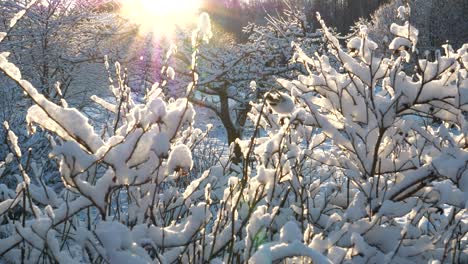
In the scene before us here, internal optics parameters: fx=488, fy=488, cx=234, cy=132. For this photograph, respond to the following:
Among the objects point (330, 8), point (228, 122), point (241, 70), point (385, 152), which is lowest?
point (385, 152)

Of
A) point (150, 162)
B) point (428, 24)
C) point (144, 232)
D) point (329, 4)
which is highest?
point (329, 4)

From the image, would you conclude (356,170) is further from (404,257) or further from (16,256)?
(16,256)

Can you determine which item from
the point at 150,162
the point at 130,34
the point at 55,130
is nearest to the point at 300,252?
the point at 150,162

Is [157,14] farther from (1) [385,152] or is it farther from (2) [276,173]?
(2) [276,173]

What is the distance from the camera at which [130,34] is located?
1092 cm

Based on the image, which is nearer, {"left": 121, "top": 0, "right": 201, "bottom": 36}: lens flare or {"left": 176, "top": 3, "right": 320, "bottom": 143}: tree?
{"left": 176, "top": 3, "right": 320, "bottom": 143}: tree

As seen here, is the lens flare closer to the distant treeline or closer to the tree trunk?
the tree trunk

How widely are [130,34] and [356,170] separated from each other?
9260 millimetres

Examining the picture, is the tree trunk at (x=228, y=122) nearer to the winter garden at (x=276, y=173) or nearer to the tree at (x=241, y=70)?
the tree at (x=241, y=70)

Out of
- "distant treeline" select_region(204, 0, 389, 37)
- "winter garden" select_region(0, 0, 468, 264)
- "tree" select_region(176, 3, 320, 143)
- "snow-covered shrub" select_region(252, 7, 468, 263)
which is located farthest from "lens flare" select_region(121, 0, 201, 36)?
"distant treeline" select_region(204, 0, 389, 37)

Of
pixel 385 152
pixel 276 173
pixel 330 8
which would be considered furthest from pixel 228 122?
pixel 330 8

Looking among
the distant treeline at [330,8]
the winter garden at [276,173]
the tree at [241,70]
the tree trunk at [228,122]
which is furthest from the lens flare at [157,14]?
the distant treeline at [330,8]

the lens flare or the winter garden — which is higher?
the lens flare

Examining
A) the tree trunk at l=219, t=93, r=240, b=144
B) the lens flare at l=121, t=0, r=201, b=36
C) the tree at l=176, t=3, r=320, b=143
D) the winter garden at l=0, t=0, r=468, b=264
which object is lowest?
the winter garden at l=0, t=0, r=468, b=264
